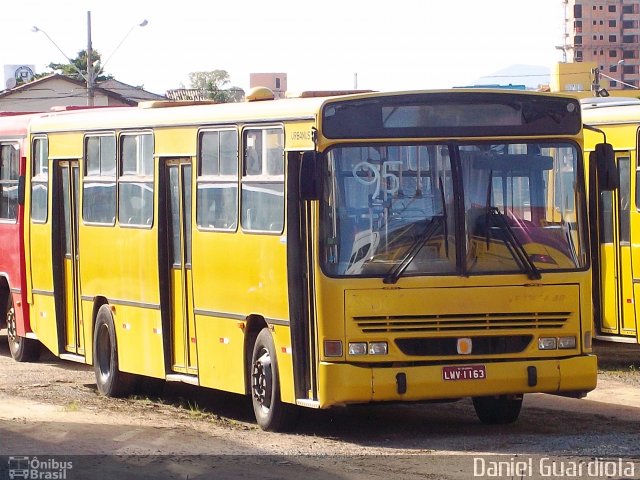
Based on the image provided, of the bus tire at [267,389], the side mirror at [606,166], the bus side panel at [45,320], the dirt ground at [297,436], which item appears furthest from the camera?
the bus side panel at [45,320]

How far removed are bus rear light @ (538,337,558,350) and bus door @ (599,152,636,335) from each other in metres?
5.46

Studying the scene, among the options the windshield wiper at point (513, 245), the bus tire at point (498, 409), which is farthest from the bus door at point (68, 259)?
the windshield wiper at point (513, 245)

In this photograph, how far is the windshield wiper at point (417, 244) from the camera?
11.5m

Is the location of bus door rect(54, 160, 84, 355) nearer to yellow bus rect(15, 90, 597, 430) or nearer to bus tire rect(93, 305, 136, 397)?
bus tire rect(93, 305, 136, 397)

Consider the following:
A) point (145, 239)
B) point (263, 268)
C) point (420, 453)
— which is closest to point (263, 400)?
point (263, 268)

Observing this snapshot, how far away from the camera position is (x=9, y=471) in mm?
10172

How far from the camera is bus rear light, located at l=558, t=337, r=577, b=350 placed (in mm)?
11883

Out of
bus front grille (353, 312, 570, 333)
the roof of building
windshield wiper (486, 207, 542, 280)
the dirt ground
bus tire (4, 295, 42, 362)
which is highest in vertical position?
the roof of building

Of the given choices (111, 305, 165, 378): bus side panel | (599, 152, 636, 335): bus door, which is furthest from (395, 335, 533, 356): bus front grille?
(599, 152, 636, 335): bus door

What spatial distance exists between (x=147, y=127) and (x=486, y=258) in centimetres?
462

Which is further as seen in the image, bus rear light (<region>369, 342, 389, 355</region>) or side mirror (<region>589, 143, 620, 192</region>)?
side mirror (<region>589, 143, 620, 192</region>)

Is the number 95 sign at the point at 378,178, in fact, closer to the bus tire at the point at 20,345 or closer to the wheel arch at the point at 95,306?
the wheel arch at the point at 95,306

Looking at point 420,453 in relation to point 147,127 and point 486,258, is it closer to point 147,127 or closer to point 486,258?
point 486,258

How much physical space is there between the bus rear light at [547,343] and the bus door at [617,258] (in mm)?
5459
